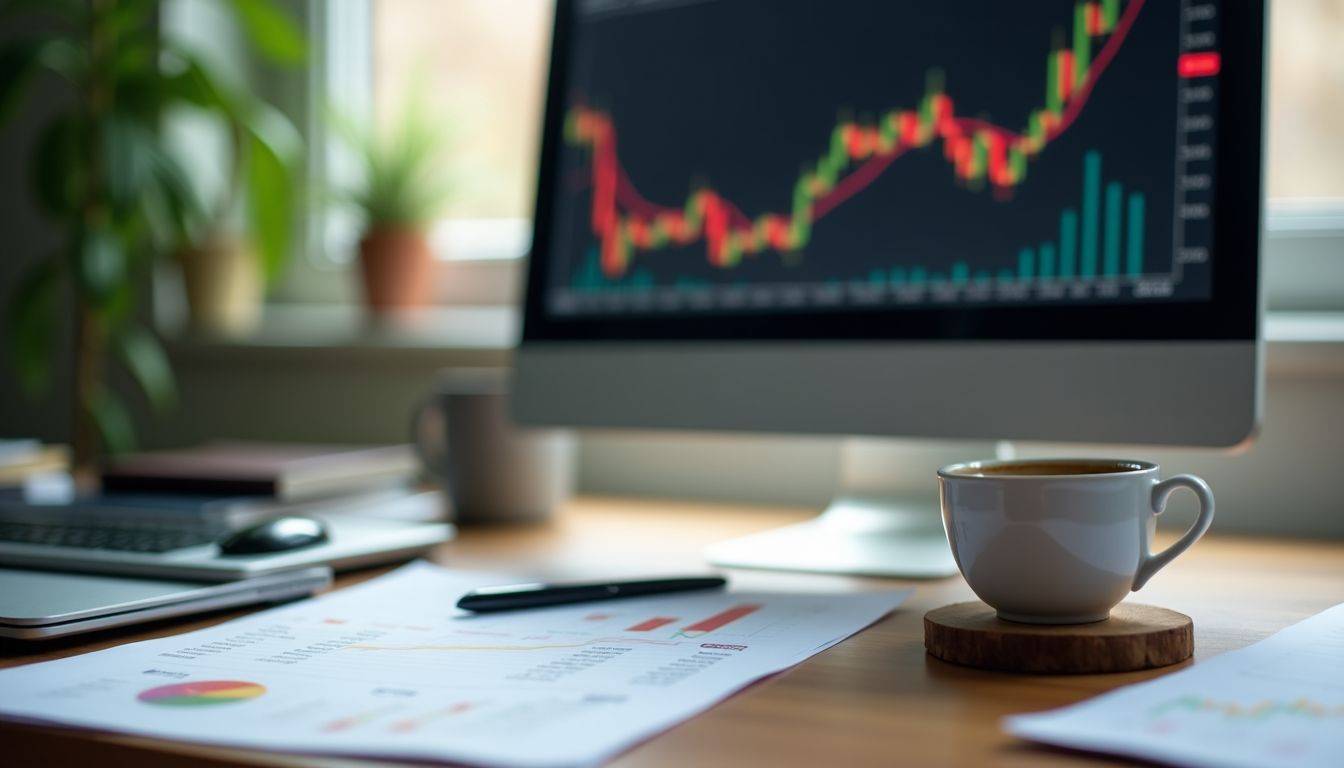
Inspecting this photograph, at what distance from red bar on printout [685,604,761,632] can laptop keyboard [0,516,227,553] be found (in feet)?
1.10

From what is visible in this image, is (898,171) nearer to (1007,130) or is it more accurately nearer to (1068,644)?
(1007,130)

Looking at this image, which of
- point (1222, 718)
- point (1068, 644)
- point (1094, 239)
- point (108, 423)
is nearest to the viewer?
point (1222, 718)

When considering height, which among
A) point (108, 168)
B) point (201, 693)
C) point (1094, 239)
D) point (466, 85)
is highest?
point (466, 85)

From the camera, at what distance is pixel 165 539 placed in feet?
2.54

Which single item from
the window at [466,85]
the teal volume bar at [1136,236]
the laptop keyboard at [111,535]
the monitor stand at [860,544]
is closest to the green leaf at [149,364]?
the window at [466,85]

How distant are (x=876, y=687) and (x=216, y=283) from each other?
1.33 m

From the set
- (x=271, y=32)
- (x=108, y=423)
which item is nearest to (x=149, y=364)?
(x=108, y=423)

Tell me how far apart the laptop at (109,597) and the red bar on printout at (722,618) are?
0.81 feet

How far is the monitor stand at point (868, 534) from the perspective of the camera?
0.80 m

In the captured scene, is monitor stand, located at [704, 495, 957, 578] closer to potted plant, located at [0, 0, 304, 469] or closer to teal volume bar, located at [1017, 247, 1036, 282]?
teal volume bar, located at [1017, 247, 1036, 282]

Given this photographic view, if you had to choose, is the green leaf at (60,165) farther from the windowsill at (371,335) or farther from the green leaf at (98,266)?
the windowsill at (371,335)

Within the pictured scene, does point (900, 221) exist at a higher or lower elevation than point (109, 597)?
higher

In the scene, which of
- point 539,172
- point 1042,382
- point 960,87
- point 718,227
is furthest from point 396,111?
point 1042,382

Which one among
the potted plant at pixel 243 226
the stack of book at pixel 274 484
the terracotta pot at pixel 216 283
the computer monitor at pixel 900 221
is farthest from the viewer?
the terracotta pot at pixel 216 283
